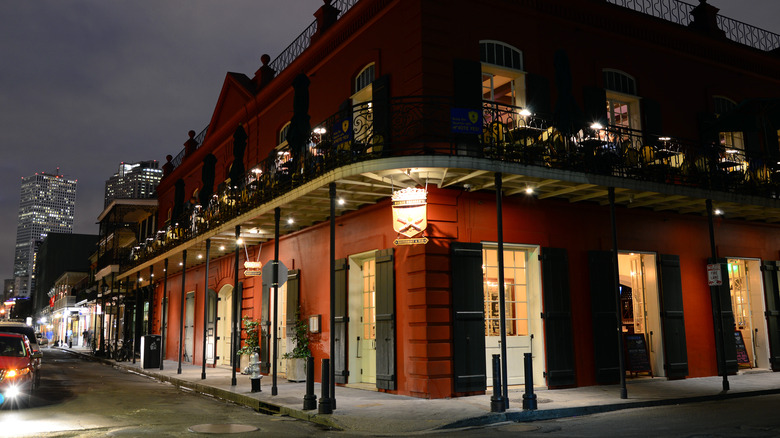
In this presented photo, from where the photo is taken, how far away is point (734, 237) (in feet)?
49.9

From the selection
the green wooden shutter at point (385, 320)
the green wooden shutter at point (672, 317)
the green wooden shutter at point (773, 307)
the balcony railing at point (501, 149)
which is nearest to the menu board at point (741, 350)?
the green wooden shutter at point (773, 307)

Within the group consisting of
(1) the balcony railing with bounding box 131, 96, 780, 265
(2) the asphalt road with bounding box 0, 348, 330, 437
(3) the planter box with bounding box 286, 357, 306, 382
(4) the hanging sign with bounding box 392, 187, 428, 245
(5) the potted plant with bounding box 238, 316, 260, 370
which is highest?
(1) the balcony railing with bounding box 131, 96, 780, 265

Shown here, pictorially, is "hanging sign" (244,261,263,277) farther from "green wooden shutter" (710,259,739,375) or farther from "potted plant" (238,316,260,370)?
"green wooden shutter" (710,259,739,375)

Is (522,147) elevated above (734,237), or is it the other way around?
(522,147)

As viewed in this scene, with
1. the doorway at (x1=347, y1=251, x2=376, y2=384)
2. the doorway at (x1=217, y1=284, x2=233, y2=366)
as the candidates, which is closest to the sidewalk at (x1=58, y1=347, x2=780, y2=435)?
the doorway at (x1=347, y1=251, x2=376, y2=384)

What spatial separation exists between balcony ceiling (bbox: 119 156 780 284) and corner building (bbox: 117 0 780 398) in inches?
2.0

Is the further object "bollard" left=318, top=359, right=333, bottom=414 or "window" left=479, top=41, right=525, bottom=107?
"window" left=479, top=41, right=525, bottom=107

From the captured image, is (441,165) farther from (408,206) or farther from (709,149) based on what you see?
(709,149)

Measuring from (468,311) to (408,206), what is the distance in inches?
92.4

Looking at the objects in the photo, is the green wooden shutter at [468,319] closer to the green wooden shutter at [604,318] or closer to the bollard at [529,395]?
the bollard at [529,395]

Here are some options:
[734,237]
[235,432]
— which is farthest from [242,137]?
[734,237]

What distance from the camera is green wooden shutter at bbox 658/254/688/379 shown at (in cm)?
1332

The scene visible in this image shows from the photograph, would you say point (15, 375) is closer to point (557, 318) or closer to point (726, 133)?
point (557, 318)

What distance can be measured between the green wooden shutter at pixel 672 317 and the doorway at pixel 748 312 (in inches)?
89.7
